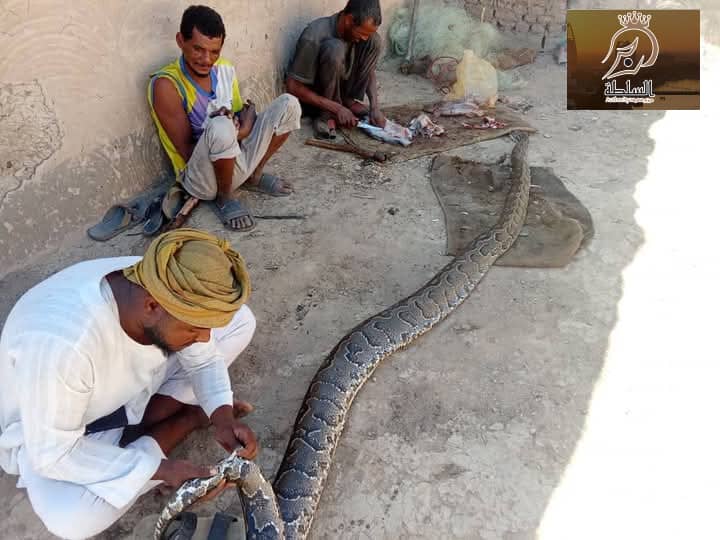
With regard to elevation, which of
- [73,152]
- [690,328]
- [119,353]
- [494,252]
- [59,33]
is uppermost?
[59,33]

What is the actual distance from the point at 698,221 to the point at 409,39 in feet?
16.0

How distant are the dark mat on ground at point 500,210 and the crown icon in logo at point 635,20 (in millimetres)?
4295

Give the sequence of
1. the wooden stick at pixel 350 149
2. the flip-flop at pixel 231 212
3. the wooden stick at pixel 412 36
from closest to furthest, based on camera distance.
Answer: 1. the flip-flop at pixel 231 212
2. the wooden stick at pixel 350 149
3. the wooden stick at pixel 412 36

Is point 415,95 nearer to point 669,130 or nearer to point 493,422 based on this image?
point 669,130

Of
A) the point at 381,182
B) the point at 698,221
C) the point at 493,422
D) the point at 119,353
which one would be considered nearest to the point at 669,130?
the point at 698,221

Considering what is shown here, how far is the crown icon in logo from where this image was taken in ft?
26.4

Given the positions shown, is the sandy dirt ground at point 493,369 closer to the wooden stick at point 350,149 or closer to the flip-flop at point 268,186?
the flip-flop at point 268,186

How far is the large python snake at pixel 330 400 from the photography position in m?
2.00

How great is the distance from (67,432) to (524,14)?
29.8 ft

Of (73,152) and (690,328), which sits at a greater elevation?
(73,152)

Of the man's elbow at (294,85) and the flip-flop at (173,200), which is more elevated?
the man's elbow at (294,85)

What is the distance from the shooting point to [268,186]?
461cm

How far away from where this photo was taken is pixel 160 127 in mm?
4188

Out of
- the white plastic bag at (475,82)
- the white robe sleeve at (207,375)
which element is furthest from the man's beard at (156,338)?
the white plastic bag at (475,82)
